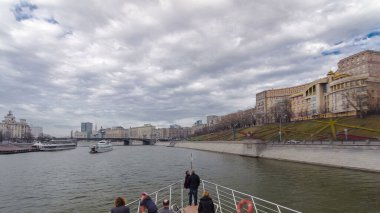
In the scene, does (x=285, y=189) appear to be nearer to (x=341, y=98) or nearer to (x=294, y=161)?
(x=294, y=161)

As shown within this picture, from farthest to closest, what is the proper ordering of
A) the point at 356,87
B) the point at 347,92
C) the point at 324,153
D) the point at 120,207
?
the point at 356,87 < the point at 347,92 < the point at 324,153 < the point at 120,207

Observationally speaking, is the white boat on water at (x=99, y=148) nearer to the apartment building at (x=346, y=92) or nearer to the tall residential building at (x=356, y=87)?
the apartment building at (x=346, y=92)

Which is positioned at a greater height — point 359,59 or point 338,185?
point 359,59

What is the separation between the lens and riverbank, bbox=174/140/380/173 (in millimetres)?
47469

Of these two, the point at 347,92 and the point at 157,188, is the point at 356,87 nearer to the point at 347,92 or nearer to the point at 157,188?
the point at 347,92

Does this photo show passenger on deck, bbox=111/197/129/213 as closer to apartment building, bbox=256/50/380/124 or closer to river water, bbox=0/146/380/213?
river water, bbox=0/146/380/213

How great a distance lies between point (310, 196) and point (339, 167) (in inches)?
1077

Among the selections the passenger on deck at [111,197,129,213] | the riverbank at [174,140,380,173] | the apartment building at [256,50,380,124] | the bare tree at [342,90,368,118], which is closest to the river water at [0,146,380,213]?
the riverbank at [174,140,380,173]

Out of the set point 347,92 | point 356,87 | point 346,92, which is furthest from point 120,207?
point 356,87

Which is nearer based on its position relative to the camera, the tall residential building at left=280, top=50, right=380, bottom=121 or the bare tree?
the bare tree

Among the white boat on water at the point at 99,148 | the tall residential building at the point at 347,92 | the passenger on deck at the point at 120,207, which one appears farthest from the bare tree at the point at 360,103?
the passenger on deck at the point at 120,207

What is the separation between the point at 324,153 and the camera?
5766 centimetres

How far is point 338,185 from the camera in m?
34.9

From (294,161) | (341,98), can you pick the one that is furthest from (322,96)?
(294,161)
